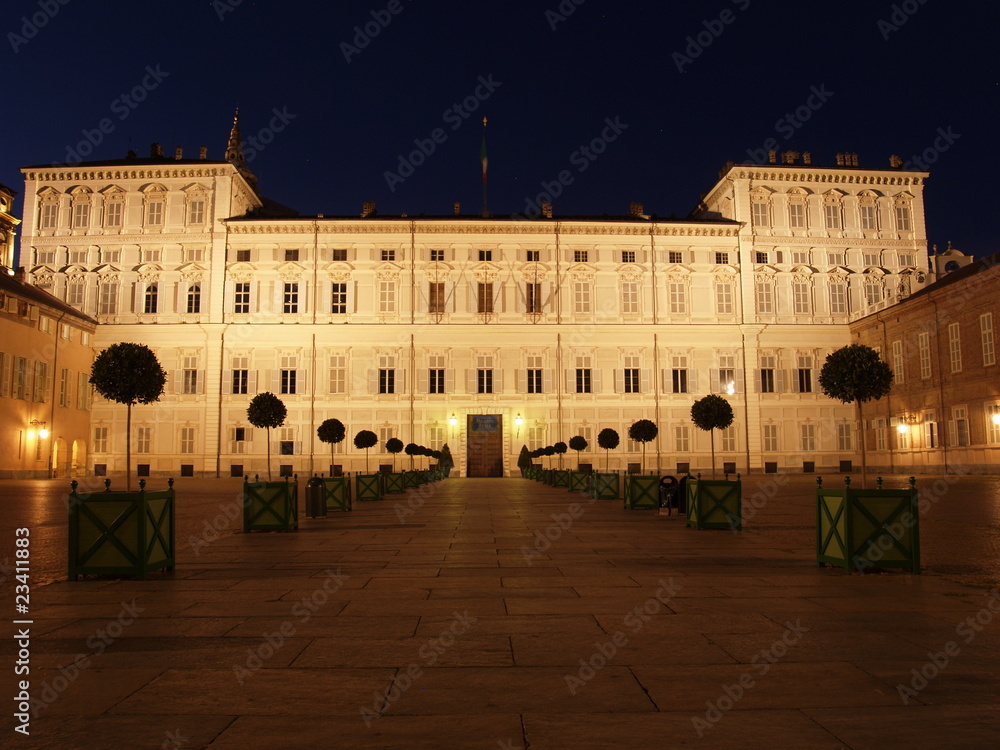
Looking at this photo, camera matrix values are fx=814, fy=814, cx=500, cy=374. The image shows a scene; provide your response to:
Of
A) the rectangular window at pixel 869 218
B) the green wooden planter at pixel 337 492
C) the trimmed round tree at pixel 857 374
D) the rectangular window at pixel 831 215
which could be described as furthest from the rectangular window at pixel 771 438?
the green wooden planter at pixel 337 492

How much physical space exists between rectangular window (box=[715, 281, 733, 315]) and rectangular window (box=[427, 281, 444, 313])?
16327mm

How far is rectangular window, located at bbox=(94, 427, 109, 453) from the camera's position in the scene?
45.9m

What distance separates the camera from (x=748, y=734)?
3719 millimetres

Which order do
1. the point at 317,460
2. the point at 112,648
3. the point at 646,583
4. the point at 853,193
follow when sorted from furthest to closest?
the point at 853,193 < the point at 317,460 < the point at 646,583 < the point at 112,648

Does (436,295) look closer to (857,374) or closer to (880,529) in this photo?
(857,374)

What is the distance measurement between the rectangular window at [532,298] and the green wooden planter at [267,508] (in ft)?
114

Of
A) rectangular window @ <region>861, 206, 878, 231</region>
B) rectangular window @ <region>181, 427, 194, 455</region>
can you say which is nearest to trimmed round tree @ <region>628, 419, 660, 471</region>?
rectangular window @ <region>861, 206, 878, 231</region>

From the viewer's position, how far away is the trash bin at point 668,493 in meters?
17.1

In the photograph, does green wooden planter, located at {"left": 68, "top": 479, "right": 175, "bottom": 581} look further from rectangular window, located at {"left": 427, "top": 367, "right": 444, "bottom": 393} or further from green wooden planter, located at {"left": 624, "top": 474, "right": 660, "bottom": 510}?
rectangular window, located at {"left": 427, "top": 367, "right": 444, "bottom": 393}

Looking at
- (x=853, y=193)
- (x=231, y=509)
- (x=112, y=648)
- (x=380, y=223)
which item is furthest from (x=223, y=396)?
(x=112, y=648)

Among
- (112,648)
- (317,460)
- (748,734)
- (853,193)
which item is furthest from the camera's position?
(853,193)

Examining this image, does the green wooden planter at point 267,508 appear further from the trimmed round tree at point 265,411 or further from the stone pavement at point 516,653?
the trimmed round tree at point 265,411

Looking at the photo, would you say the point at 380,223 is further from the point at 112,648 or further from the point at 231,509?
the point at 112,648

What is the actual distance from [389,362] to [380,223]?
8.18m
